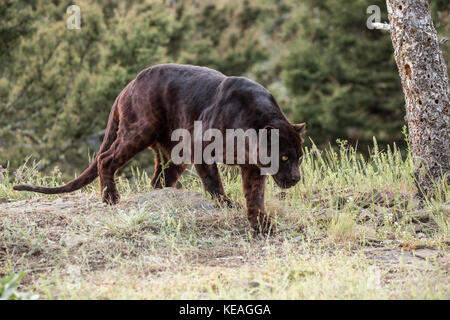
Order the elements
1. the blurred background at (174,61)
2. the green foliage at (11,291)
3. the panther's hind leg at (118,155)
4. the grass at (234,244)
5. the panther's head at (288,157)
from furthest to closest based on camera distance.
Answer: the blurred background at (174,61), the panther's hind leg at (118,155), the panther's head at (288,157), the grass at (234,244), the green foliage at (11,291)

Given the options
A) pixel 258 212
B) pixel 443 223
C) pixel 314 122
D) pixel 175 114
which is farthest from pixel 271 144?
pixel 314 122

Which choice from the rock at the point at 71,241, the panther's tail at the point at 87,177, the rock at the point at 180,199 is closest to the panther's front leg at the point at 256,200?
the rock at the point at 180,199

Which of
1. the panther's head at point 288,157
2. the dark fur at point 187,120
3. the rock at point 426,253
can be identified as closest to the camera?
the rock at point 426,253

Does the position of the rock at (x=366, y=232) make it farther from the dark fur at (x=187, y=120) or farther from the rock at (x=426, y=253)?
the dark fur at (x=187, y=120)

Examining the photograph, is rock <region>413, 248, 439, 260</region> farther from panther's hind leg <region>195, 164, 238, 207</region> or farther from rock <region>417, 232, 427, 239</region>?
panther's hind leg <region>195, 164, 238, 207</region>

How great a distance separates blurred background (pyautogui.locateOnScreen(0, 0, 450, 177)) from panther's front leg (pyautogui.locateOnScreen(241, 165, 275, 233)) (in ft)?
21.4

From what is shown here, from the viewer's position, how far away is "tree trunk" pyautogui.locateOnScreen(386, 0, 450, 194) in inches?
210

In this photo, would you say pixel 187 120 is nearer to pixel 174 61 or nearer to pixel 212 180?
pixel 212 180

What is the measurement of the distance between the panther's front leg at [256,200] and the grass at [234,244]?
0.11 meters

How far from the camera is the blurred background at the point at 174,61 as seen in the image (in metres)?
12.1

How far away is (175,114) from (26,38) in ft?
27.5

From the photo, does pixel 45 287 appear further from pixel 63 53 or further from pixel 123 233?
pixel 63 53
